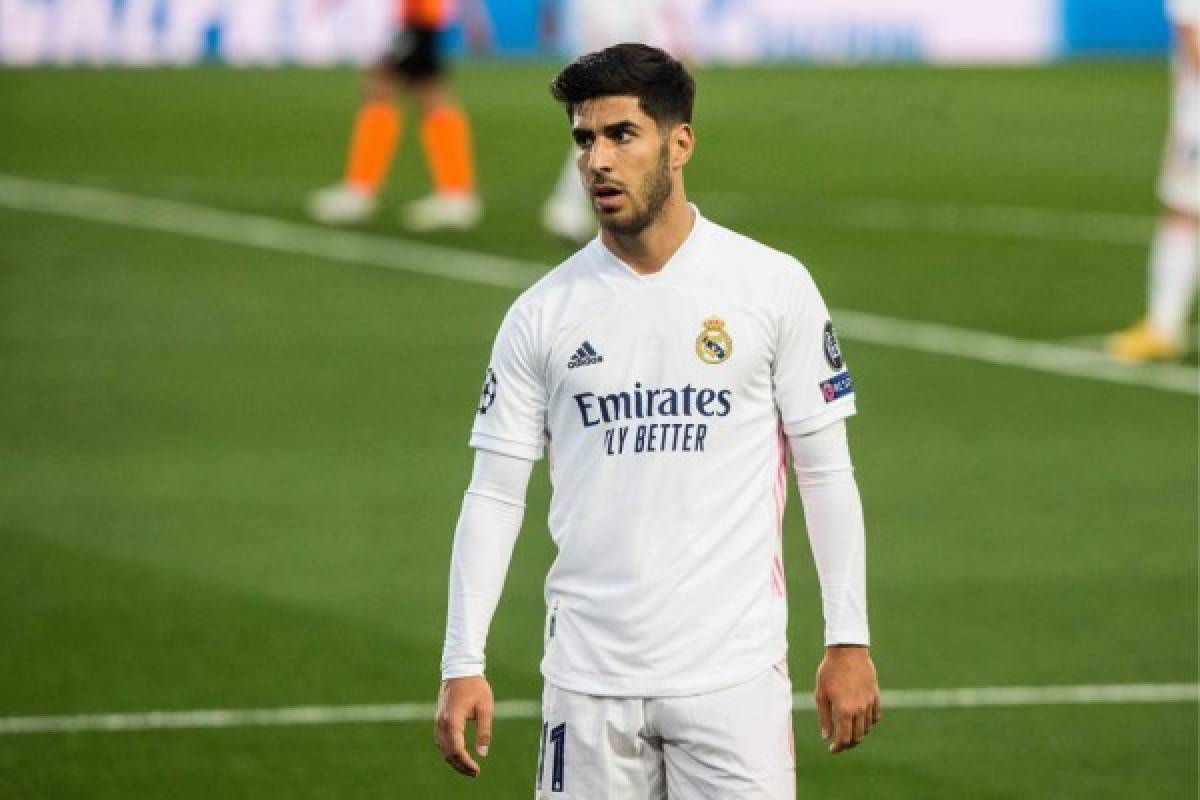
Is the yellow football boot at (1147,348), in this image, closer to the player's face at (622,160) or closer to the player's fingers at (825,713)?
the player's fingers at (825,713)

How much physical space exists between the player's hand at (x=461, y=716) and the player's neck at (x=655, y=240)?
915 mm

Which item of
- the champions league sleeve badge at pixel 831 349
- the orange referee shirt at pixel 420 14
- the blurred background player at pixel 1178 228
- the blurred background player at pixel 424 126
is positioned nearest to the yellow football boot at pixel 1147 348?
the blurred background player at pixel 1178 228

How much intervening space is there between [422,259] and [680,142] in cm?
1256

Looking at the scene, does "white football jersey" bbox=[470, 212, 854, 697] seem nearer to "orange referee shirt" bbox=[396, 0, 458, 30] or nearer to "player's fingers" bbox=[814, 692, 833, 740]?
"player's fingers" bbox=[814, 692, 833, 740]

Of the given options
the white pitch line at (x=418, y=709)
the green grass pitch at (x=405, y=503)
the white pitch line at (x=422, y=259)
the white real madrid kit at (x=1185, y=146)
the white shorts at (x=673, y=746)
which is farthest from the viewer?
the white pitch line at (x=422, y=259)

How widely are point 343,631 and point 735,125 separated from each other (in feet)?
58.4

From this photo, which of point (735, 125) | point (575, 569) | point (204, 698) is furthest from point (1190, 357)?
point (735, 125)

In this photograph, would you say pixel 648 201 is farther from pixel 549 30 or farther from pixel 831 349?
pixel 549 30

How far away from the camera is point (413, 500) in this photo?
11.4 metres

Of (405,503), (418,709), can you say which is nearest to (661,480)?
(418,709)

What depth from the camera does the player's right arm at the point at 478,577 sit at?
520cm

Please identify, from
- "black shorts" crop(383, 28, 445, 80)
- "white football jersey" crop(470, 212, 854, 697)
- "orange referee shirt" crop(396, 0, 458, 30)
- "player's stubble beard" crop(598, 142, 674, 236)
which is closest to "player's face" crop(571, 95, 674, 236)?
"player's stubble beard" crop(598, 142, 674, 236)

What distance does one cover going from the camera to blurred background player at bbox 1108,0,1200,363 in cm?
1407

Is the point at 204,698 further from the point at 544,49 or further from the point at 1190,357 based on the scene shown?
the point at 544,49
